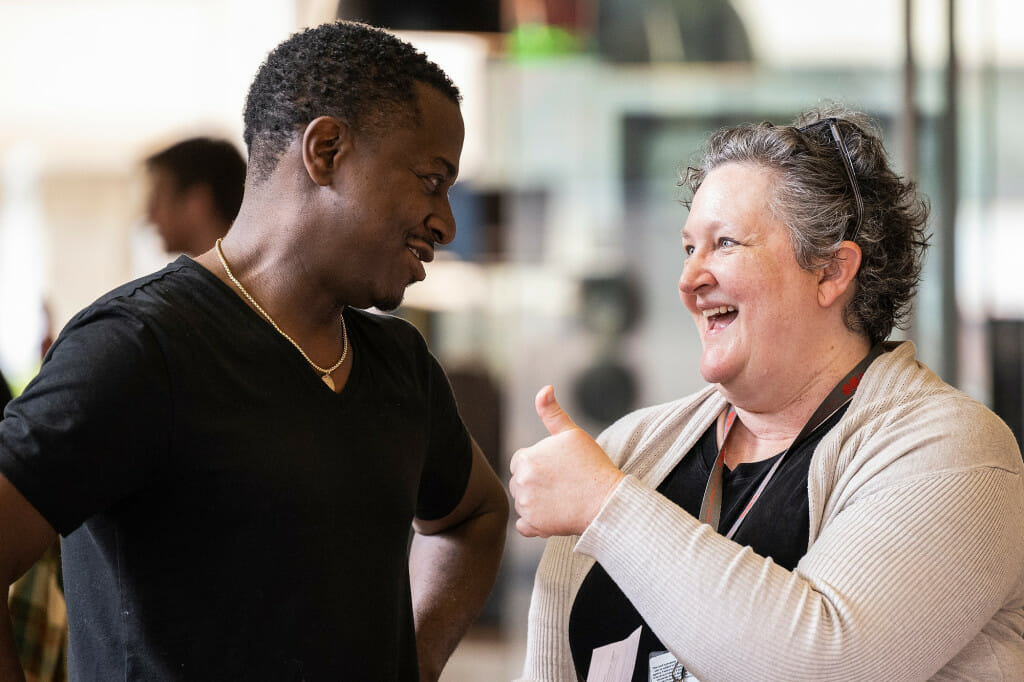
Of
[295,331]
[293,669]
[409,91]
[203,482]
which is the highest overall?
[409,91]

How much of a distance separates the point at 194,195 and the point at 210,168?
2.9 inches

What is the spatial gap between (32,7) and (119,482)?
3.57m

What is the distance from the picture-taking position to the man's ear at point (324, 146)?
1388 millimetres

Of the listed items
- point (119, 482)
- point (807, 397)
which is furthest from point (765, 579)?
point (119, 482)

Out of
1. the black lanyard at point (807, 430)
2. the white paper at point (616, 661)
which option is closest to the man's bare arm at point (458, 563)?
the white paper at point (616, 661)

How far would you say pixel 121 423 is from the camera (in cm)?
116

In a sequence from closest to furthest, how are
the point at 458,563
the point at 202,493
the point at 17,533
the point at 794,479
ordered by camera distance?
the point at 17,533
the point at 202,493
the point at 794,479
the point at 458,563

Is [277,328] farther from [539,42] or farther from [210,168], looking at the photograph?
[539,42]

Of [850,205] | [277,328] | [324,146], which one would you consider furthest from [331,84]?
[850,205]

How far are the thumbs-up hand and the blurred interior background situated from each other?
2.33 m

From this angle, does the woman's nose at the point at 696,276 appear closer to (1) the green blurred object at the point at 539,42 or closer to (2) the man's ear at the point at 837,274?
(2) the man's ear at the point at 837,274

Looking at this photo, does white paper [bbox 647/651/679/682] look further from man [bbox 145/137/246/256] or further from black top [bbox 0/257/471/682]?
man [bbox 145/137/246/256]

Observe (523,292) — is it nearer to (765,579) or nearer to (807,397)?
(807,397)

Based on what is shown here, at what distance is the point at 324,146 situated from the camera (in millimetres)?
1395
